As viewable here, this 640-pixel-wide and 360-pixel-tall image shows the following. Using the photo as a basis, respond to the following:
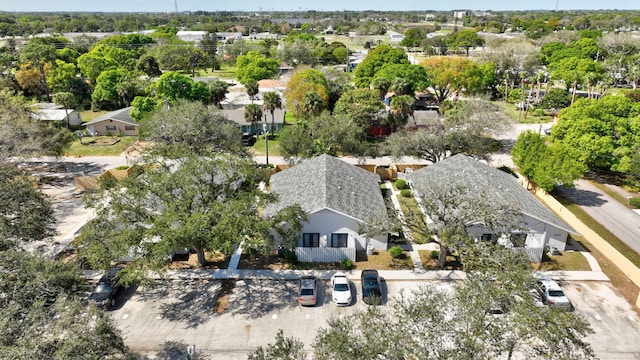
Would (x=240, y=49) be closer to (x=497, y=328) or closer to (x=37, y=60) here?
(x=37, y=60)

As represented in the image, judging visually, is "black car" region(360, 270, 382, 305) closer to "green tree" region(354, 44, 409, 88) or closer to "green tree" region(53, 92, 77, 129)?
"green tree" region(354, 44, 409, 88)

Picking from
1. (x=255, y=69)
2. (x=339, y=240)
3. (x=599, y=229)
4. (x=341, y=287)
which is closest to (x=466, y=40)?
(x=255, y=69)

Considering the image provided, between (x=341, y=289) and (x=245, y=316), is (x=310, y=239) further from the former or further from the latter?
(x=245, y=316)

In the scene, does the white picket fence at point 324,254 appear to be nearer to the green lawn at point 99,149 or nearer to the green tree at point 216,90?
the green lawn at point 99,149

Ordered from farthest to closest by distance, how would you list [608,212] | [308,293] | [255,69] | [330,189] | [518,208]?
[255,69] → [608,212] → [330,189] → [518,208] → [308,293]

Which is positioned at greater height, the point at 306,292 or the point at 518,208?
the point at 518,208

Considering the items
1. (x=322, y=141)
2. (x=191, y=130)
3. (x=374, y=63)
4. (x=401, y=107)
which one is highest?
(x=374, y=63)

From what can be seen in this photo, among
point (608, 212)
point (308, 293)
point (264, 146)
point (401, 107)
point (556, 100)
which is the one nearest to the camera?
point (308, 293)

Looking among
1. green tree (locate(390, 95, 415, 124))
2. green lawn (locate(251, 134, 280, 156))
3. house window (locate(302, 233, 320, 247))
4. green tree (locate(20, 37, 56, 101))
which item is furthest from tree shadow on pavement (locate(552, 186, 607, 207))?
green tree (locate(20, 37, 56, 101))

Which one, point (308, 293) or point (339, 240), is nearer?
point (308, 293)
